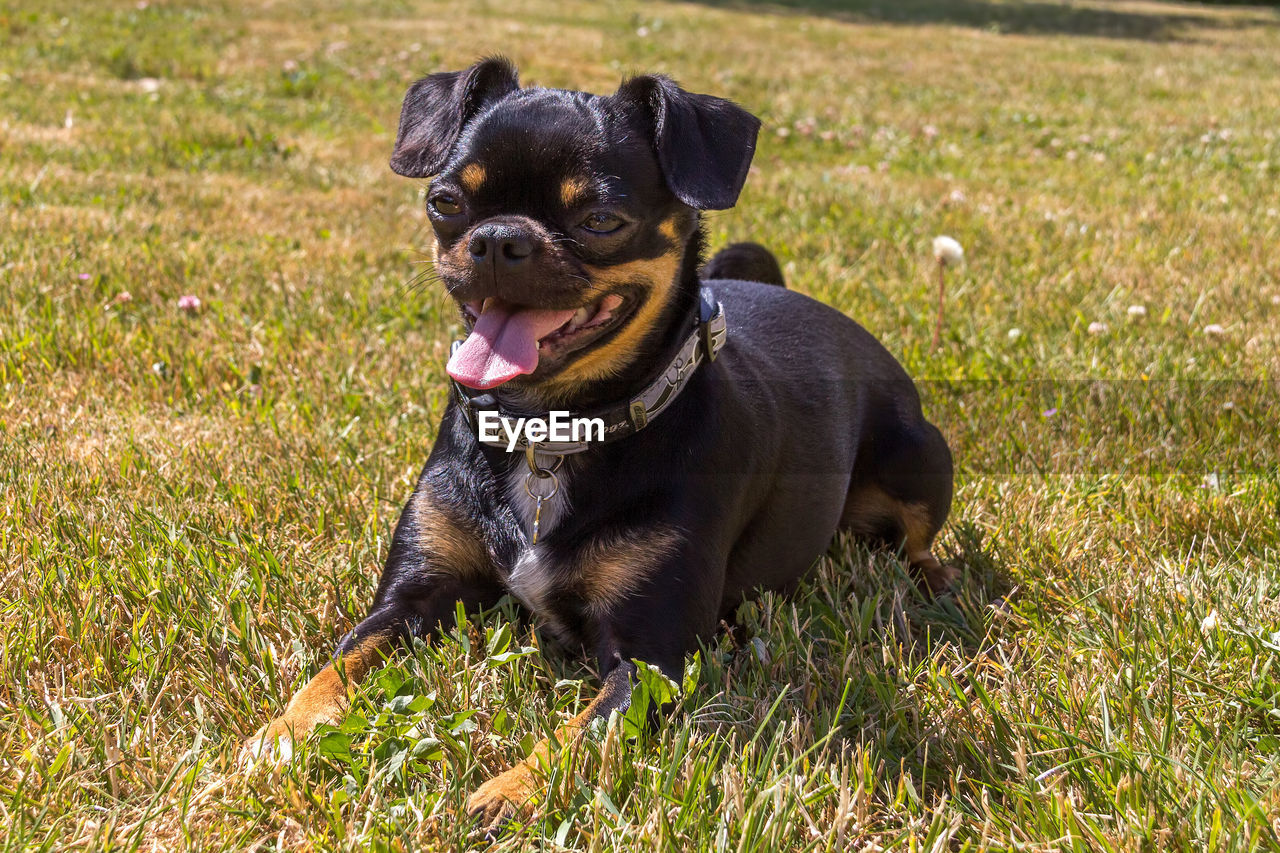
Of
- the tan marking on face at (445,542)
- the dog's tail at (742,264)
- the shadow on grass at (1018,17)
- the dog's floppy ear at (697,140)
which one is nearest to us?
the dog's floppy ear at (697,140)

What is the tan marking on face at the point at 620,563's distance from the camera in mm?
2420

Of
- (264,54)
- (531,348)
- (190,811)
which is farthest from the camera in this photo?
(264,54)

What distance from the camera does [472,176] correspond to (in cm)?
242

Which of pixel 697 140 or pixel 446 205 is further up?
pixel 697 140

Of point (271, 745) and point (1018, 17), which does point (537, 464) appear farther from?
point (1018, 17)

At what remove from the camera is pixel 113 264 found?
4.96 m

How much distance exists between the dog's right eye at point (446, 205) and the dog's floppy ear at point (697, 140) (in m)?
0.47

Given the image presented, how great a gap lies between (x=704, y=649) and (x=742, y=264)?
1.90 meters

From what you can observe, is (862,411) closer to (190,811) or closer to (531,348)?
(531,348)

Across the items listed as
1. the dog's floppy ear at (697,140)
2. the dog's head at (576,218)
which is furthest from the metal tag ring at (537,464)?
the dog's floppy ear at (697,140)

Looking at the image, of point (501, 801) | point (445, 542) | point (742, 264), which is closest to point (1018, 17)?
point (742, 264)

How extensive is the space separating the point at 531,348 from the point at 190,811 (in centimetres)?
110

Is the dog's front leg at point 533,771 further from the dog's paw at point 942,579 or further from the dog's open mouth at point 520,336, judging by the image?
the dog's paw at point 942,579

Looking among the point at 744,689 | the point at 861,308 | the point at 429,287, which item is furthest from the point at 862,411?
the point at 429,287
